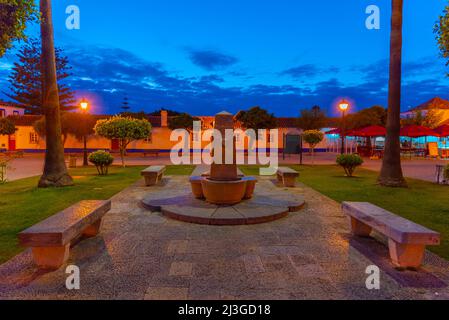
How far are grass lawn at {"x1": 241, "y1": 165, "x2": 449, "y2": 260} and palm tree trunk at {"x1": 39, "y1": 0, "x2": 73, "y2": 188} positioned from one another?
346 inches

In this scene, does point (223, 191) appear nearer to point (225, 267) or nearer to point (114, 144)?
point (225, 267)

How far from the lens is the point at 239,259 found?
14.1ft

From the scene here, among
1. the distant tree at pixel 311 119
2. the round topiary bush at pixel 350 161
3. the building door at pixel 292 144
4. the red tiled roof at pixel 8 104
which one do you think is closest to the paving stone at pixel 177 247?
the round topiary bush at pixel 350 161

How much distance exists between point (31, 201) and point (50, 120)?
3527mm

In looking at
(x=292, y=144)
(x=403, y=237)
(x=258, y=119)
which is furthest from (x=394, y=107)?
(x=292, y=144)

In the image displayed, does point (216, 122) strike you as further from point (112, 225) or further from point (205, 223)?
point (112, 225)

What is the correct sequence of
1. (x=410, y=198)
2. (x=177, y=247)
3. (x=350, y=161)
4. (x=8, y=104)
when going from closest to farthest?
(x=177, y=247)
(x=410, y=198)
(x=350, y=161)
(x=8, y=104)

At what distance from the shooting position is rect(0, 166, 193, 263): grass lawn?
5.36 metres

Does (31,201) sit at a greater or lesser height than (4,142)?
lesser

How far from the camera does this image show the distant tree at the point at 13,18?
550cm

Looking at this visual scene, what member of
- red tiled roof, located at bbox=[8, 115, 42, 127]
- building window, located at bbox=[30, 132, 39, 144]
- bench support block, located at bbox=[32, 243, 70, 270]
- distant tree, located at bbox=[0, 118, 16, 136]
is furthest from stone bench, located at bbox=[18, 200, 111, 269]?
red tiled roof, located at bbox=[8, 115, 42, 127]

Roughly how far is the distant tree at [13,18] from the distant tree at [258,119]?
30.0m

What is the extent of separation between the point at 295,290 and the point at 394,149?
945 cm

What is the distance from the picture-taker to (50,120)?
10633 mm
